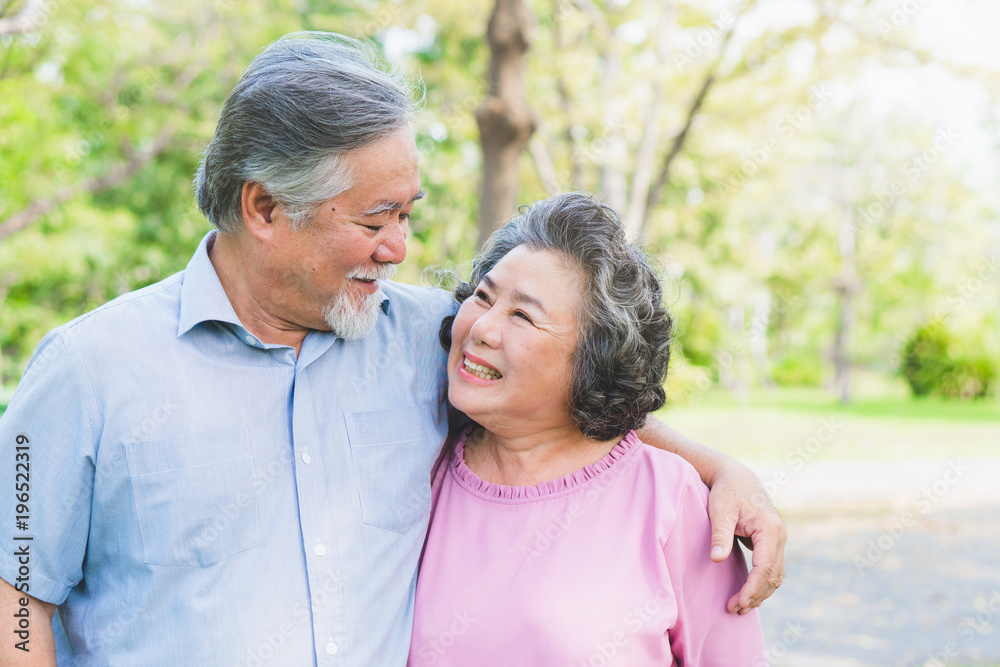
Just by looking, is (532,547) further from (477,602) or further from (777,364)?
(777,364)

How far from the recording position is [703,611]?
5.95 feet

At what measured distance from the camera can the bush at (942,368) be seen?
18641mm

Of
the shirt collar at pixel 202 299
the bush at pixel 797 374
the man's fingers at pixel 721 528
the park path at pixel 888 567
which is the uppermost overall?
the shirt collar at pixel 202 299

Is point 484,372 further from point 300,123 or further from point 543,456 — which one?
point 300,123

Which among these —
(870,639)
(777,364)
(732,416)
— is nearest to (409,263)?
(732,416)

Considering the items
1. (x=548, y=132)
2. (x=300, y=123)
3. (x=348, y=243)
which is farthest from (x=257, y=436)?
(x=548, y=132)

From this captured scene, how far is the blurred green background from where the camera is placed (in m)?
7.64

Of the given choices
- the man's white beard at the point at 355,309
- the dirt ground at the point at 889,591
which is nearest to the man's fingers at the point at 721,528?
the man's white beard at the point at 355,309

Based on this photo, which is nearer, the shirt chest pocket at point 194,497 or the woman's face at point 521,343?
the shirt chest pocket at point 194,497

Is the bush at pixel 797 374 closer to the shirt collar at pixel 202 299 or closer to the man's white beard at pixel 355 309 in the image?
the man's white beard at pixel 355 309

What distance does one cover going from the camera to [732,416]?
51.4 feet

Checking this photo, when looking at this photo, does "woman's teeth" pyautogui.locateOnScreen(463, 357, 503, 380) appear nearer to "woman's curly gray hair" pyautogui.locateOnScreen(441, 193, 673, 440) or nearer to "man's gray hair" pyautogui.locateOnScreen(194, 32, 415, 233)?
"woman's curly gray hair" pyautogui.locateOnScreen(441, 193, 673, 440)

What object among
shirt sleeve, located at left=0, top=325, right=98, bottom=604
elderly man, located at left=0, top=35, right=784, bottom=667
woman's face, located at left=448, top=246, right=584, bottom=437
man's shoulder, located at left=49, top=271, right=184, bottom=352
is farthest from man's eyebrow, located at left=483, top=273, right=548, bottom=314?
shirt sleeve, located at left=0, top=325, right=98, bottom=604

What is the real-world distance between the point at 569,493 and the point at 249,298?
2.91ft
